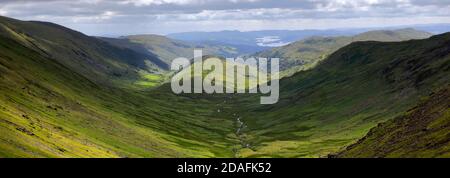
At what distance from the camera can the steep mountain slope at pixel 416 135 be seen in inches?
4459

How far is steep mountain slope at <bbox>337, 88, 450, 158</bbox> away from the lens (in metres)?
113

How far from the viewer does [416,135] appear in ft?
429

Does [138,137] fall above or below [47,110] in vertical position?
below

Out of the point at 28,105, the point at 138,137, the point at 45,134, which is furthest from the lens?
the point at 138,137
